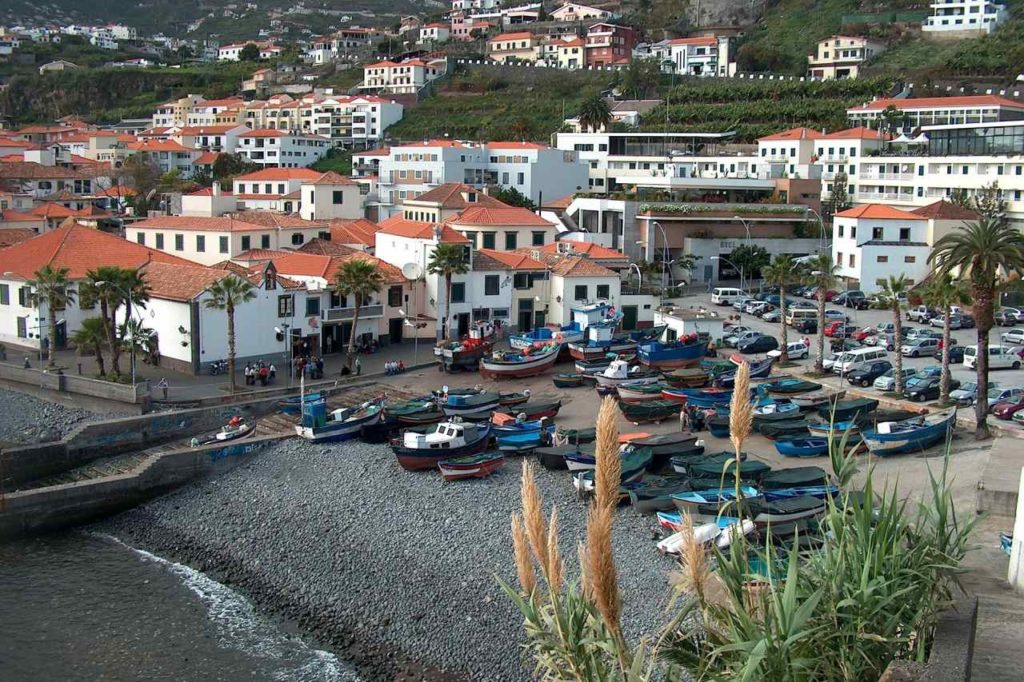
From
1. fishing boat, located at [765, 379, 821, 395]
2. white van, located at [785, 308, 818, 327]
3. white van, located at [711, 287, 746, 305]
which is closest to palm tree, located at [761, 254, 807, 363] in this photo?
fishing boat, located at [765, 379, 821, 395]

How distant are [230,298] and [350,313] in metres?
7.95

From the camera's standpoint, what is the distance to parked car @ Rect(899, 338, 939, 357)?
44.3 meters

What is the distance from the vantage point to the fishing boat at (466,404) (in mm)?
38500

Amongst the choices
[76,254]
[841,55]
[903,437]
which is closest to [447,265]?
[76,254]

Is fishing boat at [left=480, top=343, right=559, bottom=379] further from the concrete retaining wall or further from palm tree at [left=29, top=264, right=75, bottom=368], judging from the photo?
palm tree at [left=29, top=264, right=75, bottom=368]

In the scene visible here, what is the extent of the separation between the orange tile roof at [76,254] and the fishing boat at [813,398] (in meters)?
28.2

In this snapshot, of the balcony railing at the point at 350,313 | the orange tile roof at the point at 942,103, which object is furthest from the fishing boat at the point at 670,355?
the orange tile roof at the point at 942,103

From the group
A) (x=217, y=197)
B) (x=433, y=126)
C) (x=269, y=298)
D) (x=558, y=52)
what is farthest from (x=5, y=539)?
(x=558, y=52)

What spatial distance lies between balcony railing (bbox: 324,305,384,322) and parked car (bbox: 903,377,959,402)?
879 inches

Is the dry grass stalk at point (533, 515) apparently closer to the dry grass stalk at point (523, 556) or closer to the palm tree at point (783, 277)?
the dry grass stalk at point (523, 556)

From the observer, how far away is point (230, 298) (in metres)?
41.4

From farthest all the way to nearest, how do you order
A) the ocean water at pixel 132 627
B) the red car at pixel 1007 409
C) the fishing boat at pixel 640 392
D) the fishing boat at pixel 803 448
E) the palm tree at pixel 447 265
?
the palm tree at pixel 447 265 → the fishing boat at pixel 640 392 → the red car at pixel 1007 409 → the fishing boat at pixel 803 448 → the ocean water at pixel 132 627

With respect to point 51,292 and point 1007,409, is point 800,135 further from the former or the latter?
point 51,292

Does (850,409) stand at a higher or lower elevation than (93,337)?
lower
